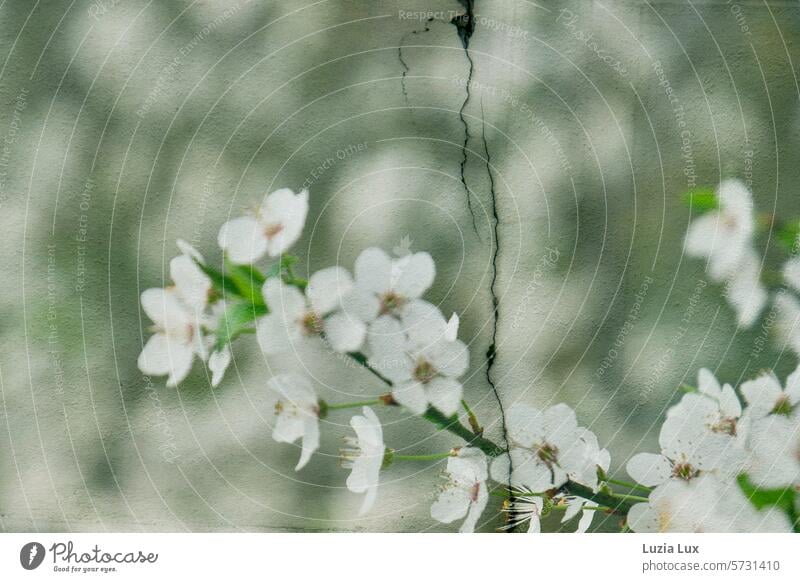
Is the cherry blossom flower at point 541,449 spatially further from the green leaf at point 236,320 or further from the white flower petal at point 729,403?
the green leaf at point 236,320

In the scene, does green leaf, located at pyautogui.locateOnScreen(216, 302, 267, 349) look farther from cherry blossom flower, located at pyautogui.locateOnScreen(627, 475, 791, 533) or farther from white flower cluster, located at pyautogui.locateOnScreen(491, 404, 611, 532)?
cherry blossom flower, located at pyautogui.locateOnScreen(627, 475, 791, 533)

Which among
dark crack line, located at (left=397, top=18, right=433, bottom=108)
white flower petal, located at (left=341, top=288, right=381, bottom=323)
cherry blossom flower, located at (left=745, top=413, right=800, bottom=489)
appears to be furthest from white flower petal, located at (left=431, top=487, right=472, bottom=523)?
dark crack line, located at (left=397, top=18, right=433, bottom=108)

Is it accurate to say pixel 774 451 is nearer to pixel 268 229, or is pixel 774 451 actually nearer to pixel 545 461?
pixel 545 461

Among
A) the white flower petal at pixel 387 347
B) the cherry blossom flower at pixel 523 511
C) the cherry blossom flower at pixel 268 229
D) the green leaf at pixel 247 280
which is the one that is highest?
the cherry blossom flower at pixel 268 229

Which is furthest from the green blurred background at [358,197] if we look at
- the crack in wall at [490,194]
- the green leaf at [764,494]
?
the green leaf at [764,494]
